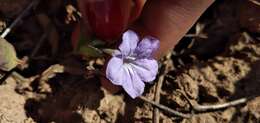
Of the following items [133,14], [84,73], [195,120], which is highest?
[133,14]

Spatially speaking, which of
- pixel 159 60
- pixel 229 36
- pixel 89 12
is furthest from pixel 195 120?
pixel 89 12

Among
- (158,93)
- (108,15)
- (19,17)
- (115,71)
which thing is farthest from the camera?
(19,17)

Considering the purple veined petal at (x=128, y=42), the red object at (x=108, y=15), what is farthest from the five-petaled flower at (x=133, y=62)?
the red object at (x=108, y=15)

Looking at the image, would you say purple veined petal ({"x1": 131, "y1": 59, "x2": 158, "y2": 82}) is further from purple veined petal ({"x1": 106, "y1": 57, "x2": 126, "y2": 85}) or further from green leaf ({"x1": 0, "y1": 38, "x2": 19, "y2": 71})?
green leaf ({"x1": 0, "y1": 38, "x2": 19, "y2": 71})

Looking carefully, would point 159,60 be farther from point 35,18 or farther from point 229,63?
point 35,18

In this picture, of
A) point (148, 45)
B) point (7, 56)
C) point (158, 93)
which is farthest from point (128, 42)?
point (7, 56)

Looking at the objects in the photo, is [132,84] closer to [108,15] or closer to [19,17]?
[108,15]
